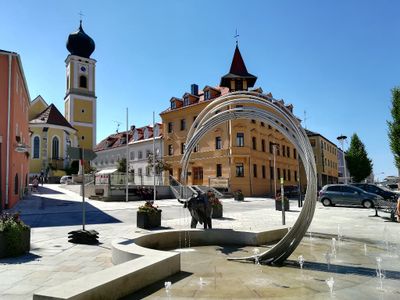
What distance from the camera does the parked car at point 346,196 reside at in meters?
27.1

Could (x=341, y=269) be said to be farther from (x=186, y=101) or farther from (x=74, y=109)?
(x=74, y=109)

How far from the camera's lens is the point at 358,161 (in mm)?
72250

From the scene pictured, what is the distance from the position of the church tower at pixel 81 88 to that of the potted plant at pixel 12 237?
68.9m

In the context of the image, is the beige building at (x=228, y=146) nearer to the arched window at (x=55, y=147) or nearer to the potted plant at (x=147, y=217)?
the arched window at (x=55, y=147)

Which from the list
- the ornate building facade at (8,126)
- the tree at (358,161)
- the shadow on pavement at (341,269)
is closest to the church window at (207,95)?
the ornate building facade at (8,126)

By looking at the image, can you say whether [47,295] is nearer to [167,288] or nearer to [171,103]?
[167,288]

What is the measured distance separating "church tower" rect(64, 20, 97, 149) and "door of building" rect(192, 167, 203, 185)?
108 feet

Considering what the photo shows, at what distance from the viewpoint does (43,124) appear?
64.6 m

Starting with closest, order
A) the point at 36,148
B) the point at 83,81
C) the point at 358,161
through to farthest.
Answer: the point at 36,148 < the point at 358,161 < the point at 83,81

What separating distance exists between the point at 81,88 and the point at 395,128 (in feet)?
208

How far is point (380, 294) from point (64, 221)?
595 inches

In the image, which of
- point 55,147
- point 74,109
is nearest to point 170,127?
point 55,147

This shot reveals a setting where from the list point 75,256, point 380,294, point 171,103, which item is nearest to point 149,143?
point 171,103

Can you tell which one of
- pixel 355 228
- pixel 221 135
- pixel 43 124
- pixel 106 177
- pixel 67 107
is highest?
pixel 67 107
